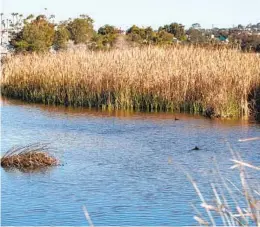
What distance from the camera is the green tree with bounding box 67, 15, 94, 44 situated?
128 ft

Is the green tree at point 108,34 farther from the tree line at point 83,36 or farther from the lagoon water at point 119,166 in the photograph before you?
the lagoon water at point 119,166

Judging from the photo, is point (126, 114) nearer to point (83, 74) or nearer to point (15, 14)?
point (83, 74)

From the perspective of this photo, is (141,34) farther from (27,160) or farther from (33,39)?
(27,160)

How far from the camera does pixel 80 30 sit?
130ft

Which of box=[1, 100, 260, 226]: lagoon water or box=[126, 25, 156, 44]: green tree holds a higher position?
box=[126, 25, 156, 44]: green tree

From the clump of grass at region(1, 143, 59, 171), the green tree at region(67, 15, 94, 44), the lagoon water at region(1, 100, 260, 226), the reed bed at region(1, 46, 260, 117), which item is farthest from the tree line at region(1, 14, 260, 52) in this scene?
the clump of grass at region(1, 143, 59, 171)

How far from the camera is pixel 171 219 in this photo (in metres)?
6.61

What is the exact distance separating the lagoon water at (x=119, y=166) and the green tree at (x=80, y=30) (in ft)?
76.7

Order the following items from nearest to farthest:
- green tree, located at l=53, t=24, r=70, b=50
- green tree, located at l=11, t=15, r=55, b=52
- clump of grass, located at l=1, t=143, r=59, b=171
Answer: clump of grass, located at l=1, t=143, r=59, b=171
green tree, located at l=11, t=15, r=55, b=52
green tree, located at l=53, t=24, r=70, b=50

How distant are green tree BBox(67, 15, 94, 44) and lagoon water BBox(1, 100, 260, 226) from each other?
23367mm

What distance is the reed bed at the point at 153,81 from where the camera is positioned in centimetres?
1574

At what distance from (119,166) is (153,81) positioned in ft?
24.1

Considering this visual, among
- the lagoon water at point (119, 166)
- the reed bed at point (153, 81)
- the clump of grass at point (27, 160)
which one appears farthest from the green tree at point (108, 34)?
the clump of grass at point (27, 160)

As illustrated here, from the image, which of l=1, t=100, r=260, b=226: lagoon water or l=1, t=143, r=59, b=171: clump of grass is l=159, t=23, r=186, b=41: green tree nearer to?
l=1, t=100, r=260, b=226: lagoon water
